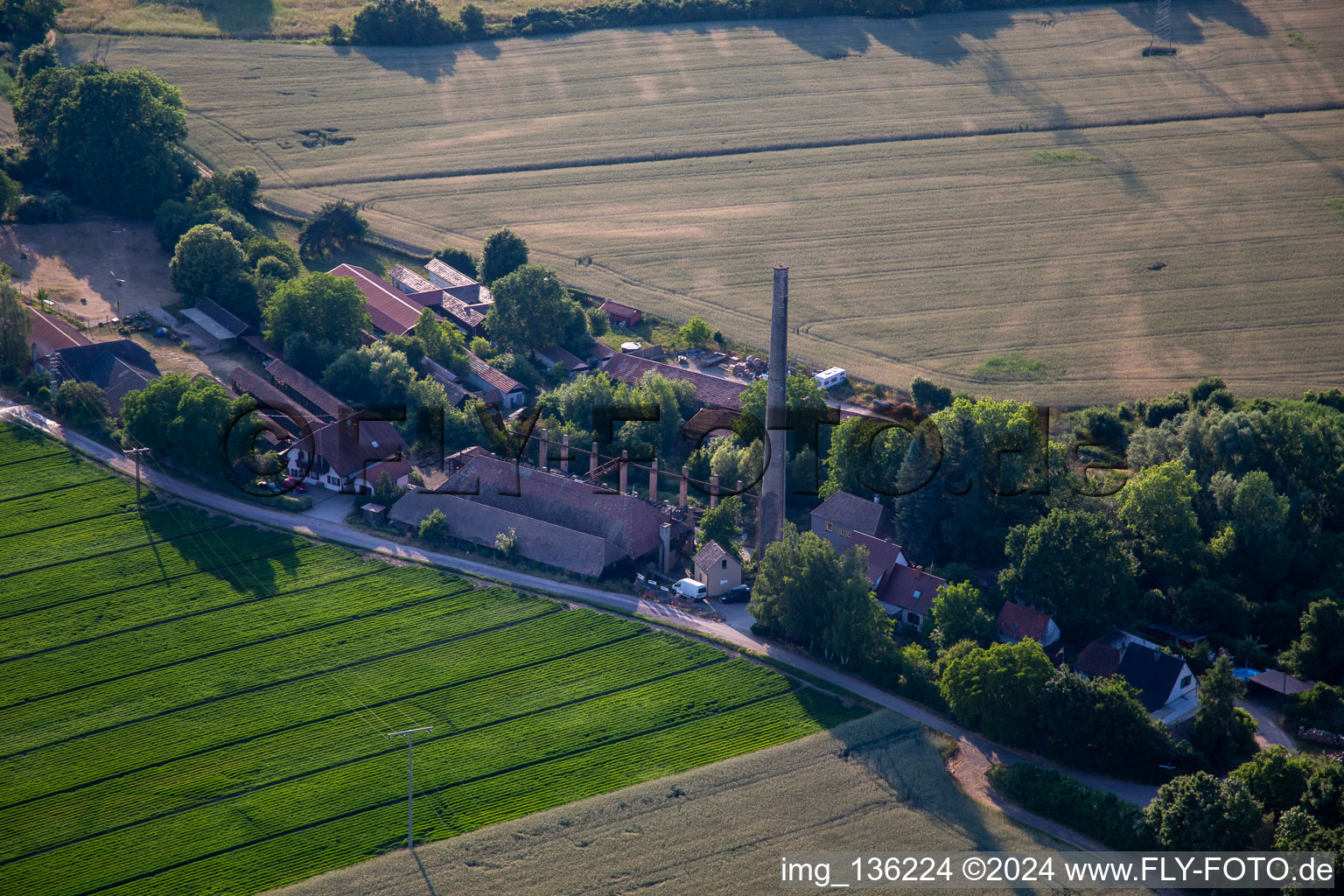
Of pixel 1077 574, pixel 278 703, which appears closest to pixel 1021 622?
pixel 1077 574

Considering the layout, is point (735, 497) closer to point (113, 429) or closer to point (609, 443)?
point (609, 443)

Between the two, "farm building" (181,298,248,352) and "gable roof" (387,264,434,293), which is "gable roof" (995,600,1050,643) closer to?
"gable roof" (387,264,434,293)

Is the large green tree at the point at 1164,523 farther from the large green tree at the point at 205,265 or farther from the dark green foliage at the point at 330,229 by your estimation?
the dark green foliage at the point at 330,229

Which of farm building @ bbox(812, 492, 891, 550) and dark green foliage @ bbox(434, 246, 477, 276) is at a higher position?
dark green foliage @ bbox(434, 246, 477, 276)

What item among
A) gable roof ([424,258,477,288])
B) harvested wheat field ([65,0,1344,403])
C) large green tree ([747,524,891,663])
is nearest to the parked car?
large green tree ([747,524,891,663])

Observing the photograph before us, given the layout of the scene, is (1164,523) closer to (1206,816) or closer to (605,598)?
(1206,816)

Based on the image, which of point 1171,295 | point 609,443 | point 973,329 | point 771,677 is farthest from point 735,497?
point 1171,295
